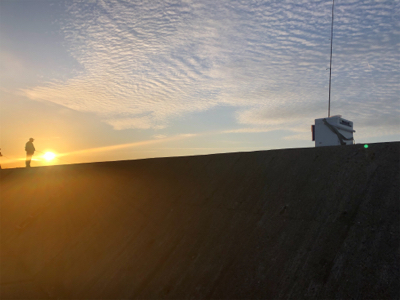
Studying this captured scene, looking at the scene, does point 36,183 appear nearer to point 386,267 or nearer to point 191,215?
point 191,215

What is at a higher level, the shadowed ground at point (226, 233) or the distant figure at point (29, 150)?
the distant figure at point (29, 150)

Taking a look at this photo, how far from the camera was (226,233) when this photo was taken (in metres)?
6.89

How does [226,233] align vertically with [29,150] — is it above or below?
below

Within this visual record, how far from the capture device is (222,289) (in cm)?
572

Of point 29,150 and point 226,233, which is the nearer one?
point 226,233

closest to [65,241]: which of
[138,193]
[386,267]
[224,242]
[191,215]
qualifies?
[138,193]

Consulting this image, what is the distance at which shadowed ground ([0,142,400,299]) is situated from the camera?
17.0 feet

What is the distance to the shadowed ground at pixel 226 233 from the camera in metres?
5.18

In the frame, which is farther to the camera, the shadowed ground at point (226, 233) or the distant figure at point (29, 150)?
the distant figure at point (29, 150)

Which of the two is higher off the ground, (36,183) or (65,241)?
(36,183)

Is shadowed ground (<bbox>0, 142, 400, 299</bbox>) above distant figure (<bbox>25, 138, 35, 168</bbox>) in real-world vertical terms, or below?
below

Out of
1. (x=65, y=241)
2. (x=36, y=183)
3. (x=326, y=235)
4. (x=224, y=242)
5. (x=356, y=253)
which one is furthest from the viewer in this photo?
(x=36, y=183)

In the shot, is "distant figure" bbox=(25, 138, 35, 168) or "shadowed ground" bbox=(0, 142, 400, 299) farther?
"distant figure" bbox=(25, 138, 35, 168)

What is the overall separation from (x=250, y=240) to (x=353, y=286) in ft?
7.02
